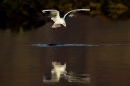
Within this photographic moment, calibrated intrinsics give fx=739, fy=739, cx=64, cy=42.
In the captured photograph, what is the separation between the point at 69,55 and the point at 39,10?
52.9 feet

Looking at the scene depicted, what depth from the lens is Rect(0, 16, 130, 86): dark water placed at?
16156 millimetres

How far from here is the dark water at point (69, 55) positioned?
16.2 m

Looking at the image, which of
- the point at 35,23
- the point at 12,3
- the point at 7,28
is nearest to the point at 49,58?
the point at 7,28

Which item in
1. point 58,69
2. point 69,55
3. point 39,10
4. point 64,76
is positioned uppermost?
point 39,10

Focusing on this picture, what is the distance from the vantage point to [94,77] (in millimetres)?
16188

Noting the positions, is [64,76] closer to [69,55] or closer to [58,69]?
[58,69]

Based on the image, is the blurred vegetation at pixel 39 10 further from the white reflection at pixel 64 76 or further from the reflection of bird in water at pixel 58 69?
the white reflection at pixel 64 76

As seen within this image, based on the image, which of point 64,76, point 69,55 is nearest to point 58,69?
point 64,76

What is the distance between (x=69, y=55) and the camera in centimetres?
1944

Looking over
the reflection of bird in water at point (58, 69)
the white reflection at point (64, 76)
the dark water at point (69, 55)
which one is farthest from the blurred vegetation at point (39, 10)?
the white reflection at point (64, 76)

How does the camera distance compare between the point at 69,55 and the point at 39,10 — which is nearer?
the point at 69,55

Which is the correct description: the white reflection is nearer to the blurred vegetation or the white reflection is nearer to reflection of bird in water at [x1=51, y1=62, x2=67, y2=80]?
reflection of bird in water at [x1=51, y1=62, x2=67, y2=80]

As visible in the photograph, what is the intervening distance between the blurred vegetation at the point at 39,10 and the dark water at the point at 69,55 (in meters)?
3.12

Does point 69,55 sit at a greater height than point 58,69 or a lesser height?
greater
